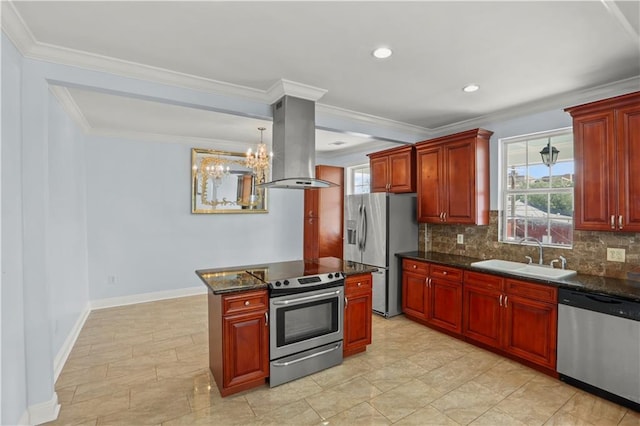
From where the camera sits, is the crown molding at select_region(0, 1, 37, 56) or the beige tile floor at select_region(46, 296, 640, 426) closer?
the crown molding at select_region(0, 1, 37, 56)

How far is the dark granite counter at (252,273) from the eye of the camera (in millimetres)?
2576

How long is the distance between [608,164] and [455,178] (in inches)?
58.9

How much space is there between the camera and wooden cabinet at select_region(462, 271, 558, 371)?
289 centimetres

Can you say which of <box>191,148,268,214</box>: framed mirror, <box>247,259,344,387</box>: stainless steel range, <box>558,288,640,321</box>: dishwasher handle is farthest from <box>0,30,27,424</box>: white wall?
<box>558,288,640,321</box>: dishwasher handle

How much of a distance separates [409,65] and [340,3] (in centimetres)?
103

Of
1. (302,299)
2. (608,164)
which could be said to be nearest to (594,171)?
(608,164)

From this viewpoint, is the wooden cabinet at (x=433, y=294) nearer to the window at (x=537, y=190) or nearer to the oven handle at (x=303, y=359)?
the window at (x=537, y=190)

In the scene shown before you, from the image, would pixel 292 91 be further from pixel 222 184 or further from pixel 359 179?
pixel 359 179

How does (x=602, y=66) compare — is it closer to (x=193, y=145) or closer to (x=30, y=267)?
(x=30, y=267)

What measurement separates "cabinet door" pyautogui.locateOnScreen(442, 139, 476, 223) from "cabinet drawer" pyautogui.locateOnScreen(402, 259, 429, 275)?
0.64 m

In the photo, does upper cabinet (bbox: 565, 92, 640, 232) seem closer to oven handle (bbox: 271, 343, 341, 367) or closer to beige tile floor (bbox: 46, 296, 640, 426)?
beige tile floor (bbox: 46, 296, 640, 426)

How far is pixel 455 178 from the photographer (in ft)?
13.3

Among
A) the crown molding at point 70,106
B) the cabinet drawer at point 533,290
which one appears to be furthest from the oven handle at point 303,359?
the crown molding at point 70,106

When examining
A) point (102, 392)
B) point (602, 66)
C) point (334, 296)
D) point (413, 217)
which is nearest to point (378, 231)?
point (413, 217)
